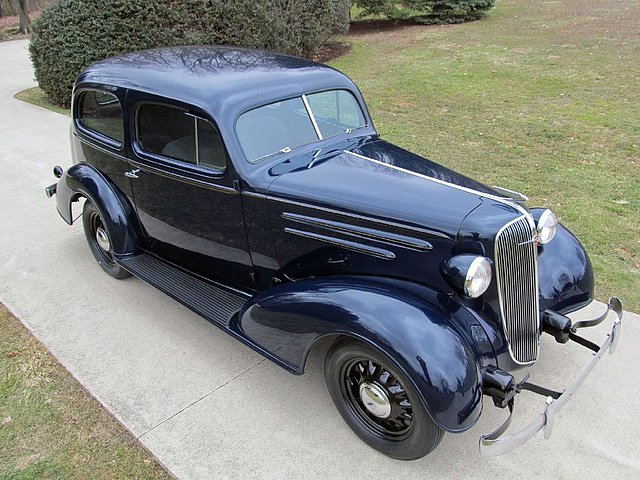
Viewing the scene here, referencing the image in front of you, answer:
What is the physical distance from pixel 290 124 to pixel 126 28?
7799 mm

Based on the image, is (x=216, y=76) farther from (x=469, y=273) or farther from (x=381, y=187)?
(x=469, y=273)

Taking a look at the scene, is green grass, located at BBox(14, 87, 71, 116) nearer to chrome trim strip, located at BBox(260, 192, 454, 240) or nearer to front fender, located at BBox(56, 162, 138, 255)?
front fender, located at BBox(56, 162, 138, 255)

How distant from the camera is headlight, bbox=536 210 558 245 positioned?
2980 millimetres

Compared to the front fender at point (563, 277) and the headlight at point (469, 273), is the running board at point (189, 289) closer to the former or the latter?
the headlight at point (469, 273)

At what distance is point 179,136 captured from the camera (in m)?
3.62

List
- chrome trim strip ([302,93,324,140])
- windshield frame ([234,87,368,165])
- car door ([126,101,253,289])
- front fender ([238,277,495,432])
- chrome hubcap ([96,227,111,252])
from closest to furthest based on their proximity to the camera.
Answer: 1. front fender ([238,277,495,432])
2. windshield frame ([234,87,368,165])
3. car door ([126,101,253,289])
4. chrome trim strip ([302,93,324,140])
5. chrome hubcap ([96,227,111,252])

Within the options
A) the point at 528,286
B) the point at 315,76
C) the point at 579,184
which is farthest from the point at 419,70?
the point at 528,286

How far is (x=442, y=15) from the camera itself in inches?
675

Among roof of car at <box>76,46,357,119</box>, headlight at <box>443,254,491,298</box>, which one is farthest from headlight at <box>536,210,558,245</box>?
roof of car at <box>76,46,357,119</box>

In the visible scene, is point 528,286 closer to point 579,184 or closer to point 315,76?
point 315,76

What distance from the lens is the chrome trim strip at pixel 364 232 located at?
2.77m

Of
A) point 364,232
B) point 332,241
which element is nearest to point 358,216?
point 364,232

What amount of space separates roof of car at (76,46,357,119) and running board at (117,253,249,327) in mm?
1234

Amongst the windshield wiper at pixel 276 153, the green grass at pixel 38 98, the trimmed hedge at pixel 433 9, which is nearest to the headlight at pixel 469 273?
the windshield wiper at pixel 276 153
